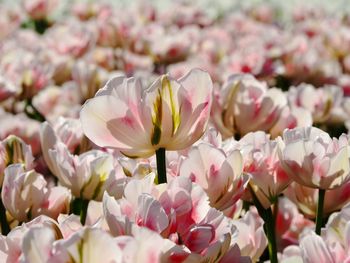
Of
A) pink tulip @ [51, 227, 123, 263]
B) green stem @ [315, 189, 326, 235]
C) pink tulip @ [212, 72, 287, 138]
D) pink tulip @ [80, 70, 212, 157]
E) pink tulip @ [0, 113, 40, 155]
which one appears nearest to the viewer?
pink tulip @ [51, 227, 123, 263]

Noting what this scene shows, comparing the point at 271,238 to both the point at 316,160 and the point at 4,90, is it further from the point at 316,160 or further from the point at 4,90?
the point at 4,90

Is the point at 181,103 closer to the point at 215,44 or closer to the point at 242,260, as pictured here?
the point at 242,260

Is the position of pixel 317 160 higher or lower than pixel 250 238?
higher

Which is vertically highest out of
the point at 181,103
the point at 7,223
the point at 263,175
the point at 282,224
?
the point at 181,103

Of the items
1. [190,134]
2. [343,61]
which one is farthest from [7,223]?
[343,61]

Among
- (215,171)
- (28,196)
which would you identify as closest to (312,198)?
(215,171)

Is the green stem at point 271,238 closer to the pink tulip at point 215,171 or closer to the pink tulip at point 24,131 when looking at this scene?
the pink tulip at point 215,171

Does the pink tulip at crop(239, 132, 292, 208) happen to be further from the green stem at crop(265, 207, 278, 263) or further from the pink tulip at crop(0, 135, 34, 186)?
the pink tulip at crop(0, 135, 34, 186)

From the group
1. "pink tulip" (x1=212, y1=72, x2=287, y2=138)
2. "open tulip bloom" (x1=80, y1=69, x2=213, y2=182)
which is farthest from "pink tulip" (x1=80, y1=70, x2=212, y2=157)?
"pink tulip" (x1=212, y1=72, x2=287, y2=138)
